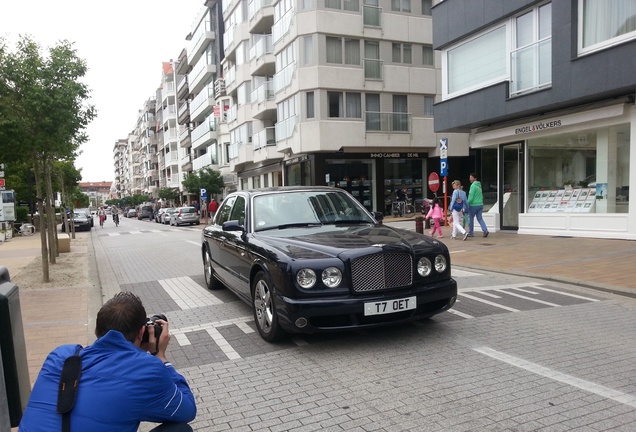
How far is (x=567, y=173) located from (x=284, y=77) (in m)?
19.8

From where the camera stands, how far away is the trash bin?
2.22 metres

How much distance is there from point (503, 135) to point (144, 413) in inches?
613

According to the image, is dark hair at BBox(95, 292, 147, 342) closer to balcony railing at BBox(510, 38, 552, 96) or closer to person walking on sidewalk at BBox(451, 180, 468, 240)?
person walking on sidewalk at BBox(451, 180, 468, 240)

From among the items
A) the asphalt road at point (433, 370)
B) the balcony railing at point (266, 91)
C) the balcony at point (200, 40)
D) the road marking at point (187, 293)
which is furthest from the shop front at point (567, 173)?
the balcony at point (200, 40)

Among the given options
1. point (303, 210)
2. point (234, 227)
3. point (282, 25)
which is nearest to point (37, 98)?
point (234, 227)

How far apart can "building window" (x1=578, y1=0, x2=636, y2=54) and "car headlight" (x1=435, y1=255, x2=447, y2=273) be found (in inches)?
374

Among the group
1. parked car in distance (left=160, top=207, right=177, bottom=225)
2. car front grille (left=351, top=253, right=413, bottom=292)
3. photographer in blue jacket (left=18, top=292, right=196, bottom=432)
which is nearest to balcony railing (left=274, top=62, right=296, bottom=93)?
parked car in distance (left=160, top=207, right=177, bottom=225)

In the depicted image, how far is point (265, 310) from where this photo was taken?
16.7 feet

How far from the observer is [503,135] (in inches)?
613

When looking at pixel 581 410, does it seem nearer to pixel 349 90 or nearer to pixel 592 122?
pixel 592 122

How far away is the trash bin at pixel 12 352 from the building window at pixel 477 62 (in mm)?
15090

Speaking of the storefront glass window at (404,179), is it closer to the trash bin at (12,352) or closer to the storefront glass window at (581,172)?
the storefront glass window at (581,172)

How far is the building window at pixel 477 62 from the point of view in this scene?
49.3 ft

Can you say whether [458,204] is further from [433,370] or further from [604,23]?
[433,370]
